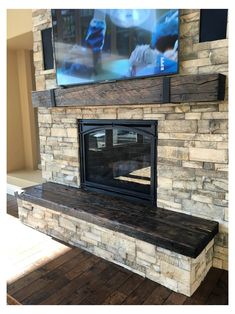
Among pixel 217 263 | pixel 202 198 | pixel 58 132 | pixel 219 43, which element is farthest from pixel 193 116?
pixel 58 132

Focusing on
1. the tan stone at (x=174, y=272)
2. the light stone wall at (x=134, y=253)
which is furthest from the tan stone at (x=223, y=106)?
the tan stone at (x=174, y=272)

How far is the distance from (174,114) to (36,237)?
5.64 ft

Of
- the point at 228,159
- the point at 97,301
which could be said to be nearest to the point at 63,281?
the point at 97,301

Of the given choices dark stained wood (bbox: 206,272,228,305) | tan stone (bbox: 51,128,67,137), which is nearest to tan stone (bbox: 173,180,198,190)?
dark stained wood (bbox: 206,272,228,305)

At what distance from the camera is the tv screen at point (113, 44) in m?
1.91

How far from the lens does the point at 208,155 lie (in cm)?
191

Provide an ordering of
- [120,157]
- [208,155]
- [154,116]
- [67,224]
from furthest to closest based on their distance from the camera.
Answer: [120,157] < [67,224] < [154,116] < [208,155]

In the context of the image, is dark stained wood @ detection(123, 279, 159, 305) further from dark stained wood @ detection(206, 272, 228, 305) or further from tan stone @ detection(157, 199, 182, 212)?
tan stone @ detection(157, 199, 182, 212)

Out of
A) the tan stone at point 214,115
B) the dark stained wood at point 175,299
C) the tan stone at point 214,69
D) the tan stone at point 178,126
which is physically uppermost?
the tan stone at point 214,69

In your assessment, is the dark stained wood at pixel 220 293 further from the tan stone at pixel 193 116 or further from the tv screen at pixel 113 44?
the tv screen at pixel 113 44

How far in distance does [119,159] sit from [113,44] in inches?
40.4

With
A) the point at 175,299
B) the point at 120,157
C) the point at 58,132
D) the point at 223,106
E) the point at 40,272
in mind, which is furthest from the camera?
the point at 58,132

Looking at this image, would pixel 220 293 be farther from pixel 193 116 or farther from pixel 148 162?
pixel 193 116

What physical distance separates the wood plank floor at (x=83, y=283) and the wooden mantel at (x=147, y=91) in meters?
1.27
